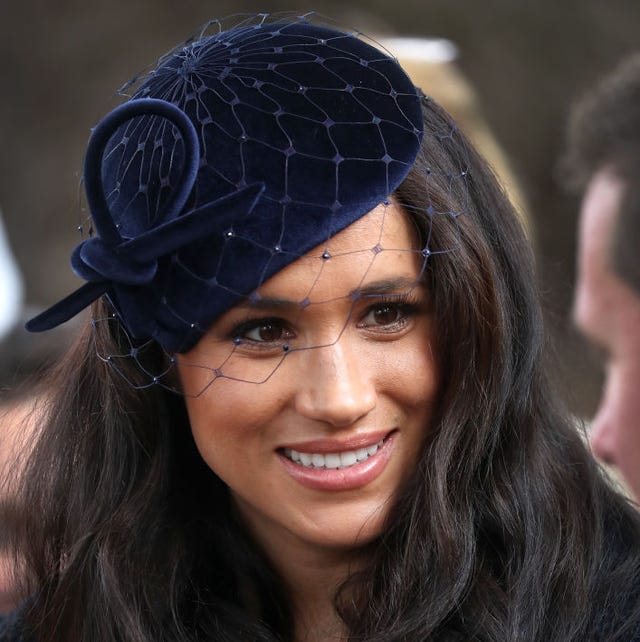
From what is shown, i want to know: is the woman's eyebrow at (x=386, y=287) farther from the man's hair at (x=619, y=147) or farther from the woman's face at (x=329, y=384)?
the man's hair at (x=619, y=147)

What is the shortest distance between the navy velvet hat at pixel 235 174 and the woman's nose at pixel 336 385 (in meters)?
0.18

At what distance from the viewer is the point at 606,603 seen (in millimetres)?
2064

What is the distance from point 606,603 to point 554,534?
0.52 ft

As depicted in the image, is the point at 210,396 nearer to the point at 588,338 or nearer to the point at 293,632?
the point at 293,632

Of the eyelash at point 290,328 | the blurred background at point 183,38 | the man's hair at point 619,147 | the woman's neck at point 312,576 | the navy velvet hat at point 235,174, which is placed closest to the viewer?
the navy velvet hat at point 235,174

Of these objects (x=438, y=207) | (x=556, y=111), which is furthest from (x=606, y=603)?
(x=556, y=111)

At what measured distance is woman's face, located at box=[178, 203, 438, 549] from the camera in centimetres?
202

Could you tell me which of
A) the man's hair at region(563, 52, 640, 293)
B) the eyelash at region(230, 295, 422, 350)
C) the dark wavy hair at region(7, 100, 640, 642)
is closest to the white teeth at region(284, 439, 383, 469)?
the dark wavy hair at region(7, 100, 640, 642)

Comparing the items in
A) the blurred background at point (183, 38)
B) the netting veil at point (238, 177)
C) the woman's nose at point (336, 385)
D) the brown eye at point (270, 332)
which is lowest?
the blurred background at point (183, 38)

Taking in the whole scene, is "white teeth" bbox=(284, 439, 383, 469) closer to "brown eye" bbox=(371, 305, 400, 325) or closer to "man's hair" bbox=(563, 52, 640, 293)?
"brown eye" bbox=(371, 305, 400, 325)

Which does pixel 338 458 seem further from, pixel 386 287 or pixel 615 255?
pixel 615 255

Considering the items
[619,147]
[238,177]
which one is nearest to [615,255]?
[619,147]

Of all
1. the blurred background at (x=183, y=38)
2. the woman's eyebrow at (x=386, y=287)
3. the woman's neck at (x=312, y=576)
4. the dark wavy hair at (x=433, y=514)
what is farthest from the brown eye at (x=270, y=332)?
the blurred background at (x=183, y=38)

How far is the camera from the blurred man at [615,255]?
243cm
